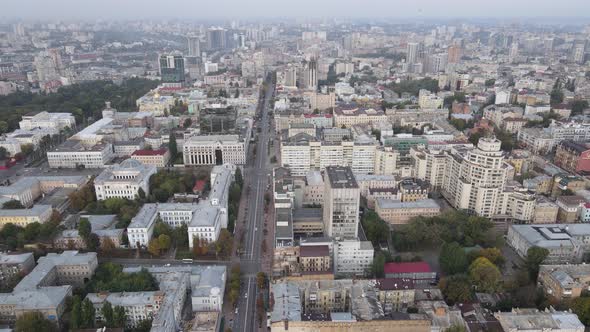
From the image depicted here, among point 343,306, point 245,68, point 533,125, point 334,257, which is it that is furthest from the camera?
point 245,68

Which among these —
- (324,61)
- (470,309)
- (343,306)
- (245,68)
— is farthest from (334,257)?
(324,61)

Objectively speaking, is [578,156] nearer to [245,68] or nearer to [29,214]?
[29,214]

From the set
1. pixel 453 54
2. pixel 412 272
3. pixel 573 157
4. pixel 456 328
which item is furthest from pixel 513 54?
pixel 456 328

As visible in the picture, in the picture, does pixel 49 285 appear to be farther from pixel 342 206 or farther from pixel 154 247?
pixel 342 206

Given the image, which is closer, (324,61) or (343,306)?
(343,306)

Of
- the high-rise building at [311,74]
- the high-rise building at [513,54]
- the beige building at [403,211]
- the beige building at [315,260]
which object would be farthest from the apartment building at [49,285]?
the high-rise building at [513,54]

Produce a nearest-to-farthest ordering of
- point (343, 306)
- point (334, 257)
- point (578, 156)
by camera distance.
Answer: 1. point (343, 306)
2. point (334, 257)
3. point (578, 156)
